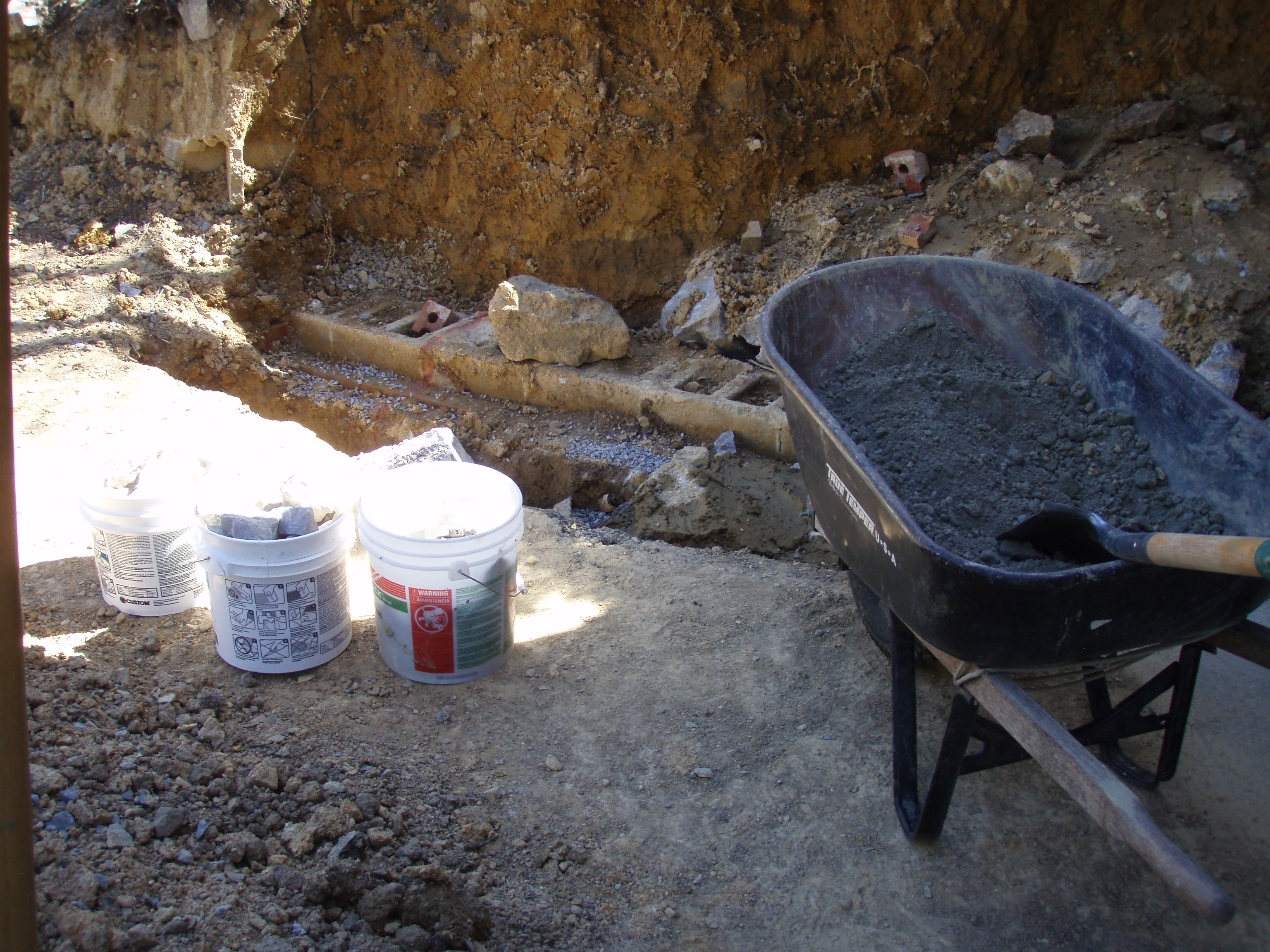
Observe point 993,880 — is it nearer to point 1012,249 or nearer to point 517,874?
point 517,874

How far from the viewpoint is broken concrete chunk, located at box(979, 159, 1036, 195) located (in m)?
4.97

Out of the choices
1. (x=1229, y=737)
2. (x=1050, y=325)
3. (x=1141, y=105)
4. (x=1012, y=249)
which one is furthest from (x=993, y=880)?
(x=1141, y=105)

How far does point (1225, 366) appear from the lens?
13.5ft

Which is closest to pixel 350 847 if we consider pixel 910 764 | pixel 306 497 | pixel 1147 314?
pixel 306 497

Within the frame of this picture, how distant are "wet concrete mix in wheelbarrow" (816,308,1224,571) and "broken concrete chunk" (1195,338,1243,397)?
2065 millimetres

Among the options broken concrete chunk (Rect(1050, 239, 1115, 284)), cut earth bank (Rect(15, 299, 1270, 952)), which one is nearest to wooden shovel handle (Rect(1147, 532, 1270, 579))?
cut earth bank (Rect(15, 299, 1270, 952))

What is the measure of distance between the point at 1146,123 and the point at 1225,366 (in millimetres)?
1758

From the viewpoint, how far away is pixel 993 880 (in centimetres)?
202

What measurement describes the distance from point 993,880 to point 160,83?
Result: 6.62 m

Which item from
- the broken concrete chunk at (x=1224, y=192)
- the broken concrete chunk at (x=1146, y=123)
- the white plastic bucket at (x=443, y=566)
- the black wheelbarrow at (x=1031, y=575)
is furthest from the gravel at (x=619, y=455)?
the broken concrete chunk at (x=1146, y=123)

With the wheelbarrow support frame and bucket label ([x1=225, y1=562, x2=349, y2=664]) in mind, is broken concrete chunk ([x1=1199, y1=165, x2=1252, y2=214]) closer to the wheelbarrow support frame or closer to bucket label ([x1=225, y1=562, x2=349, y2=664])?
the wheelbarrow support frame

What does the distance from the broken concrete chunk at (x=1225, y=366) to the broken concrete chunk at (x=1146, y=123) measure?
1.58 metres

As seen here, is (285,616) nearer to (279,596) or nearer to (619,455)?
(279,596)

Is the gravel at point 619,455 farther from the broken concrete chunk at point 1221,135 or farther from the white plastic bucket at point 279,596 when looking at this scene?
the broken concrete chunk at point 1221,135
